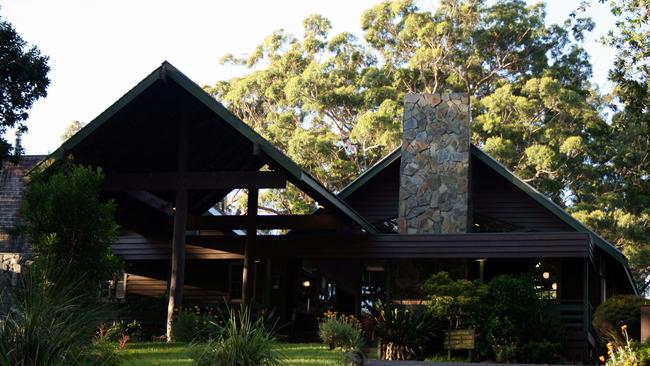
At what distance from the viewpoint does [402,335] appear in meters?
18.9

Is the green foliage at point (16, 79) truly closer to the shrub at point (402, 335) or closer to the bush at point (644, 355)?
the shrub at point (402, 335)

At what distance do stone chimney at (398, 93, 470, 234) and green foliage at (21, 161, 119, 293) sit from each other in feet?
33.9

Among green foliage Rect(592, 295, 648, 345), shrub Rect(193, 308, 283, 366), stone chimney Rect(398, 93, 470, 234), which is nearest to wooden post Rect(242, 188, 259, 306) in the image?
stone chimney Rect(398, 93, 470, 234)

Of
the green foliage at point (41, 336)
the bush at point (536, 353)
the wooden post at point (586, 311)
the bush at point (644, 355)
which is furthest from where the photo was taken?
the wooden post at point (586, 311)

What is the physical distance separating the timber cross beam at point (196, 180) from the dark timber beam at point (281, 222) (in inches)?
103

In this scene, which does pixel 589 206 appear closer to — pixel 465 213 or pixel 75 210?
pixel 465 213

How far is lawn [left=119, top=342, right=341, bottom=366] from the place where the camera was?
13.2 m

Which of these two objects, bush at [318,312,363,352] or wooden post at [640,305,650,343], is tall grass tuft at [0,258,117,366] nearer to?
bush at [318,312,363,352]

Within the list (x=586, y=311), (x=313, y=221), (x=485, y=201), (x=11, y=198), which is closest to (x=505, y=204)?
(x=485, y=201)

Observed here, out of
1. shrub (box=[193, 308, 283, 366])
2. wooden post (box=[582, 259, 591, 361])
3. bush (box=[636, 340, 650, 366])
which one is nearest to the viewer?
shrub (box=[193, 308, 283, 366])

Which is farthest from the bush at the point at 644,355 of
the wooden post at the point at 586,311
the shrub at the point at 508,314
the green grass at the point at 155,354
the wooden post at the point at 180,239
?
the wooden post at the point at 180,239

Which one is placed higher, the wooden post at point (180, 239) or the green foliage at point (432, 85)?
the green foliage at point (432, 85)

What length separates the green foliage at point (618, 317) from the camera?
2009cm

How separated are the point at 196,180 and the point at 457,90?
21166 mm
